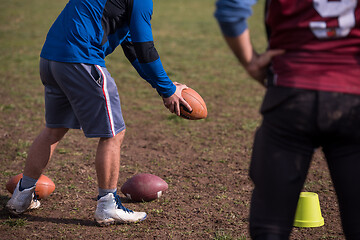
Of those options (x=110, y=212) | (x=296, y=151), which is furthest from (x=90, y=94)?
(x=296, y=151)

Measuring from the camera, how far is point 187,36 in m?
15.8

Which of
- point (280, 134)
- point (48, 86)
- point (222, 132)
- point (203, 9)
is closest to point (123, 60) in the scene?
point (222, 132)

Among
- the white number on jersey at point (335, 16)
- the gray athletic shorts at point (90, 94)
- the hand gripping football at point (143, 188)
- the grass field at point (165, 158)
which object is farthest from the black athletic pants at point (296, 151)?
the hand gripping football at point (143, 188)

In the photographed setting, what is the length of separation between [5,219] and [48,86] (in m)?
1.22

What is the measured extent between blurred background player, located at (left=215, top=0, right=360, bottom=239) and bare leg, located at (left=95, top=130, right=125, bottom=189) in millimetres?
1815

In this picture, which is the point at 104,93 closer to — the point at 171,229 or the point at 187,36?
the point at 171,229

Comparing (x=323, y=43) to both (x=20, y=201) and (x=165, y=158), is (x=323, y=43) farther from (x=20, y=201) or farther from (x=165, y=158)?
(x=165, y=158)

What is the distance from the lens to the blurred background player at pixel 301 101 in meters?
2.18

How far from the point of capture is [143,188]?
4.55 metres

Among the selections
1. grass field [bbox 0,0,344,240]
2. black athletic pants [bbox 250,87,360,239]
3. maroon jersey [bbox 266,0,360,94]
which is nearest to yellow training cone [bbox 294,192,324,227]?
grass field [bbox 0,0,344,240]

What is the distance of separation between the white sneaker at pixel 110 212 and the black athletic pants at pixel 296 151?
1929 mm

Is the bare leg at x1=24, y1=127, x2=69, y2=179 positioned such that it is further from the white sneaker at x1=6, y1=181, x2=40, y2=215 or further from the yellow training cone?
the yellow training cone

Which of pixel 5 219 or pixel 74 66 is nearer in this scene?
pixel 74 66

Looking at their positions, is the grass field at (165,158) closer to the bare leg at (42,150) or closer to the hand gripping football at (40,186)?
the hand gripping football at (40,186)
